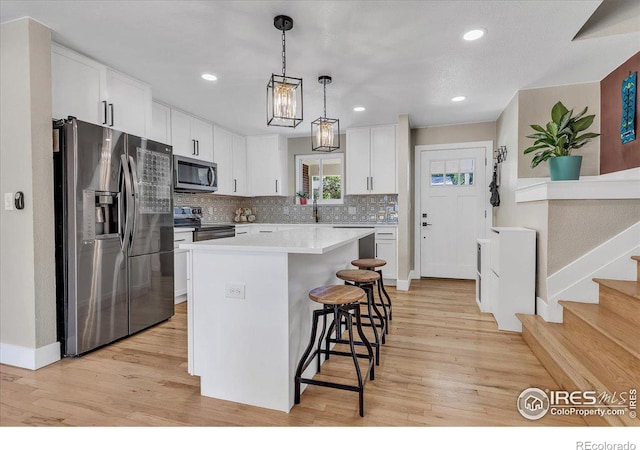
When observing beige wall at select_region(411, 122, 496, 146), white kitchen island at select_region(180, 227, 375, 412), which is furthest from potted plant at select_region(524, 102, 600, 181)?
beige wall at select_region(411, 122, 496, 146)

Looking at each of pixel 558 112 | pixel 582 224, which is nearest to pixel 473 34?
pixel 558 112

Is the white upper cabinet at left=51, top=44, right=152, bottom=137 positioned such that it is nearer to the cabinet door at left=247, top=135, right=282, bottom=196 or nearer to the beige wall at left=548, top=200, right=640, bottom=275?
the cabinet door at left=247, top=135, right=282, bottom=196

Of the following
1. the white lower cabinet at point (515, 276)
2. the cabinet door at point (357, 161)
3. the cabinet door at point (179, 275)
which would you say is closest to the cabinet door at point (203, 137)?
the cabinet door at point (179, 275)

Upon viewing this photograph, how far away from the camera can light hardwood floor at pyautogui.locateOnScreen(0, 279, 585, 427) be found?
1.75m

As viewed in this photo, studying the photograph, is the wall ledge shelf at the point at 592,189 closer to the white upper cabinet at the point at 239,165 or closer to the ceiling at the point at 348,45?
the ceiling at the point at 348,45

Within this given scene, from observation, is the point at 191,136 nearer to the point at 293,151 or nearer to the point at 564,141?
the point at 293,151

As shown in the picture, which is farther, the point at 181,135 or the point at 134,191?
the point at 181,135

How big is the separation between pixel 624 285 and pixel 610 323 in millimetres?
389

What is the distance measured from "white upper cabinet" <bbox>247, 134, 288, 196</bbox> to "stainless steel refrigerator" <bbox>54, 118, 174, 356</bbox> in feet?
8.19

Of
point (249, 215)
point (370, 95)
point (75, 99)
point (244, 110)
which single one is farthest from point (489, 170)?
point (75, 99)

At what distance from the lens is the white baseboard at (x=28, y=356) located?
2.33m

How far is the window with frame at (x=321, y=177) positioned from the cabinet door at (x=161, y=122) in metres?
2.36

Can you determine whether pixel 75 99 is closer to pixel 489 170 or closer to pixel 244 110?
pixel 244 110

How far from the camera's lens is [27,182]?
233 centimetres
